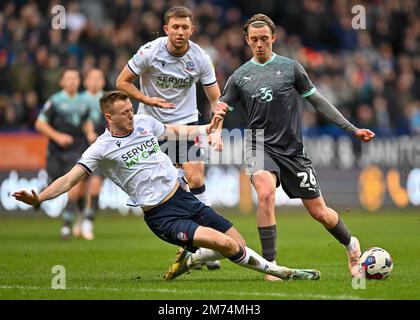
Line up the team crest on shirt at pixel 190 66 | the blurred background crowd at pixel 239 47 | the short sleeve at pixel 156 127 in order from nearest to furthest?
1. the short sleeve at pixel 156 127
2. the team crest on shirt at pixel 190 66
3. the blurred background crowd at pixel 239 47

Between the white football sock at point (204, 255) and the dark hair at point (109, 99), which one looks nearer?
the dark hair at point (109, 99)

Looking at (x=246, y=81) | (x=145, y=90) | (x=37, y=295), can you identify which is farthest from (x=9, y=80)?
(x=37, y=295)

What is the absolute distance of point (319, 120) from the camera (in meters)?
23.5

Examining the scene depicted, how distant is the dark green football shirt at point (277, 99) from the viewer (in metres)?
10.0

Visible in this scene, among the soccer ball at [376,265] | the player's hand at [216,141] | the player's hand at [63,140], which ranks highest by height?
the player's hand at [63,140]

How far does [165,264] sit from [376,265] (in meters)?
3.01

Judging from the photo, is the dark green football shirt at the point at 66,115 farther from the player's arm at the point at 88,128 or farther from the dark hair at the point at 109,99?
the dark hair at the point at 109,99

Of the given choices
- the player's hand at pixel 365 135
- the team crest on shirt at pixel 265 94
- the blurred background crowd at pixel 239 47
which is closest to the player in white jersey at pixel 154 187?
the team crest on shirt at pixel 265 94

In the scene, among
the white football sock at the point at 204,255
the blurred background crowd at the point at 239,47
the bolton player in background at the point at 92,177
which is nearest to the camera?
the white football sock at the point at 204,255

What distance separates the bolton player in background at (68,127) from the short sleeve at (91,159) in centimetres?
672

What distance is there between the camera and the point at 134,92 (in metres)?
10.7

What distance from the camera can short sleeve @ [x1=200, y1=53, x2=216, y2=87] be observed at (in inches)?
436

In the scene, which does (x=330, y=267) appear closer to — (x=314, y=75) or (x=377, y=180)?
(x=377, y=180)

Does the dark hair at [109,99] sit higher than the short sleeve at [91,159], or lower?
higher
